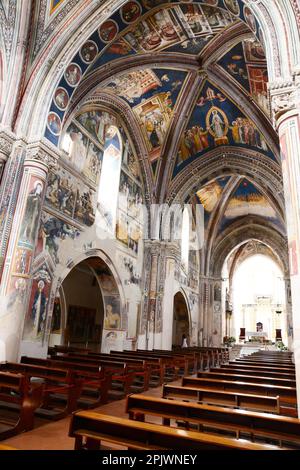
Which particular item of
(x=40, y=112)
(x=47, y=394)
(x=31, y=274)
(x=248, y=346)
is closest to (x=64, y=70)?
(x=40, y=112)

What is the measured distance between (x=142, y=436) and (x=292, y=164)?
5201 mm

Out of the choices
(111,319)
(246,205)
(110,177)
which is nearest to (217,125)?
(110,177)

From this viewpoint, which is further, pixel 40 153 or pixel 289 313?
pixel 289 313

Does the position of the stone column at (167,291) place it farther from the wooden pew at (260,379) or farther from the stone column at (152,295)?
the wooden pew at (260,379)

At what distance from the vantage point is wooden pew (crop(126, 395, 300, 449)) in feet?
12.7

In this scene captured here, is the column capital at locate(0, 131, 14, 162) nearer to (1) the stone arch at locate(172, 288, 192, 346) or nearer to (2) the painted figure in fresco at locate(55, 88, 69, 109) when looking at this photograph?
(2) the painted figure in fresco at locate(55, 88, 69, 109)

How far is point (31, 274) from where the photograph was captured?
380 inches

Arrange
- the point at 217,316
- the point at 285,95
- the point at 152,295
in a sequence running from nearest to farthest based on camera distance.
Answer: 1. the point at 285,95
2. the point at 152,295
3. the point at 217,316

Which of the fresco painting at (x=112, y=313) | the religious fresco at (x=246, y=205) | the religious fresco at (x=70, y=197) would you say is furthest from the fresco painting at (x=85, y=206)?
the religious fresco at (x=246, y=205)

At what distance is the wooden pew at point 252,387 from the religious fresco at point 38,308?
4608mm

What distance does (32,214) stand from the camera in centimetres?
957

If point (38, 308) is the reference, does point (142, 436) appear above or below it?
below

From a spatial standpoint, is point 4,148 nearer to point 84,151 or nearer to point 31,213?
point 31,213

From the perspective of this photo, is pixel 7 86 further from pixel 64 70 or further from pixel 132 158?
pixel 132 158
